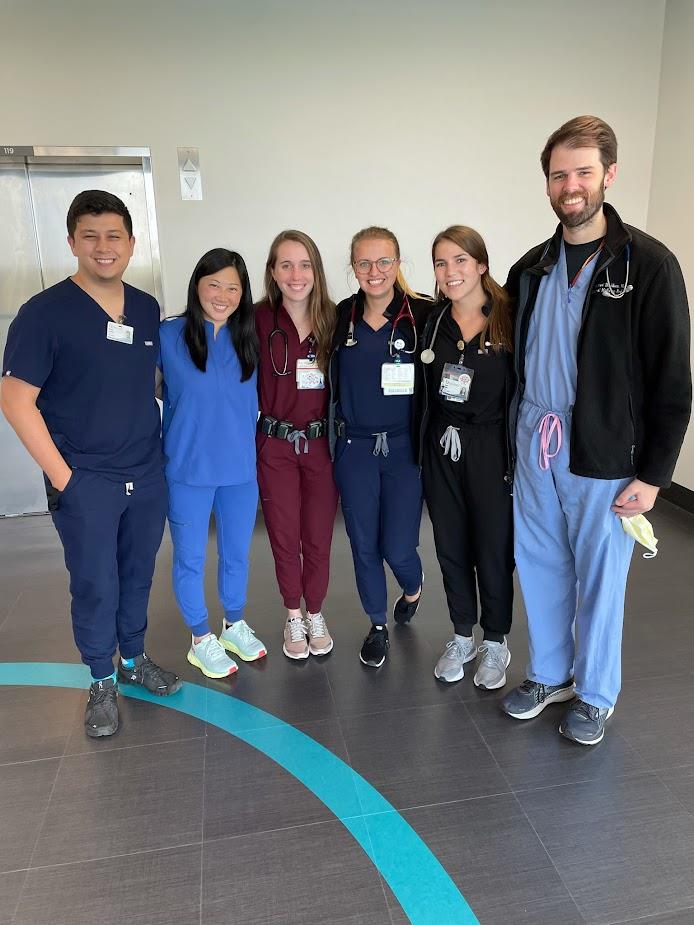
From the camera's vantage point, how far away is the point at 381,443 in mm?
2508

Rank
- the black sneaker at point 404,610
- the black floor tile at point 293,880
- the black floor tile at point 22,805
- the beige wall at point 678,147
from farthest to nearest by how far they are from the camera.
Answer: the beige wall at point 678,147 < the black sneaker at point 404,610 < the black floor tile at point 22,805 < the black floor tile at point 293,880

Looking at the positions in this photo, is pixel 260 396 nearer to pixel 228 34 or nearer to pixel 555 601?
pixel 555 601

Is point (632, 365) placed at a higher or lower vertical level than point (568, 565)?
higher

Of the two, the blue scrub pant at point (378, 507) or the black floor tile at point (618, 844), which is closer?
the black floor tile at point (618, 844)

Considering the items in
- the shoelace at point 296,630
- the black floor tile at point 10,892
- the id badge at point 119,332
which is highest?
the id badge at point 119,332

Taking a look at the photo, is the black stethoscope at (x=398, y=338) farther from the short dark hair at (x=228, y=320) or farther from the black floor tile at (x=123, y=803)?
the black floor tile at (x=123, y=803)

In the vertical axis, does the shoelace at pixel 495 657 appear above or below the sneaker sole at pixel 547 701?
above

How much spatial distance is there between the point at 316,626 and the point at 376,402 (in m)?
1.08

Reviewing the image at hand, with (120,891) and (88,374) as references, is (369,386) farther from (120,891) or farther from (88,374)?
(120,891)

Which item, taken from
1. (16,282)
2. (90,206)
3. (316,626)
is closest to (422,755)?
(316,626)

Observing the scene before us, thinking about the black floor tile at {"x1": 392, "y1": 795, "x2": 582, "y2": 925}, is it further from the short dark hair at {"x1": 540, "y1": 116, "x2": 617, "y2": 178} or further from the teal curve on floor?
the short dark hair at {"x1": 540, "y1": 116, "x2": 617, "y2": 178}

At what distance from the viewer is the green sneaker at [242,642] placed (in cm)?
282

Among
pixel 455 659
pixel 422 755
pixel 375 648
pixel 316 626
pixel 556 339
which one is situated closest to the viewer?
pixel 556 339

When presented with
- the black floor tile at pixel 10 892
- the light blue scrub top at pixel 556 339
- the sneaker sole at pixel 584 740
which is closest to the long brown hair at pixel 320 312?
the light blue scrub top at pixel 556 339
